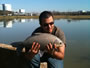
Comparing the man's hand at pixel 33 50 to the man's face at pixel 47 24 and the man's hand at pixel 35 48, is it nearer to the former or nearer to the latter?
the man's hand at pixel 35 48

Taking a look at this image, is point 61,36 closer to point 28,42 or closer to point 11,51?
point 28,42

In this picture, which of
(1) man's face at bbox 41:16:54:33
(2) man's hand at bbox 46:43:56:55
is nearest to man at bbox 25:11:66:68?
(1) man's face at bbox 41:16:54:33

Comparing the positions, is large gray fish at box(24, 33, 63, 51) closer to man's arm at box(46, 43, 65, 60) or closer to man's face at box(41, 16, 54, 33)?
man's arm at box(46, 43, 65, 60)

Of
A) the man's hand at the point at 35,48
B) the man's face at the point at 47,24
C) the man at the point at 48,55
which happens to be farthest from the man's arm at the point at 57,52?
the man's face at the point at 47,24

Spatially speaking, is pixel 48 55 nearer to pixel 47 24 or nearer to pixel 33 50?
pixel 33 50

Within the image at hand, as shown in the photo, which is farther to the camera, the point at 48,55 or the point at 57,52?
the point at 48,55

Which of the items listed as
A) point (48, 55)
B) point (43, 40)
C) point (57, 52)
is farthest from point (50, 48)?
point (48, 55)

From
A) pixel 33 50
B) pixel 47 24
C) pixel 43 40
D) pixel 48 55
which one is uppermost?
pixel 47 24

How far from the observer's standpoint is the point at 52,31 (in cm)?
Result: 288

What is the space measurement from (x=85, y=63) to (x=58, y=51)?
20.8ft

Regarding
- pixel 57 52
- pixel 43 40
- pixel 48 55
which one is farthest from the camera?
pixel 48 55

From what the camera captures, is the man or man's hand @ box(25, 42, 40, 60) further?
the man

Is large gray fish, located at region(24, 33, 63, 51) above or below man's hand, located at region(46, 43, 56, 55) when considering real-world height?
above

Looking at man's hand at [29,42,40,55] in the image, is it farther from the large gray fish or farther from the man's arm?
the man's arm
